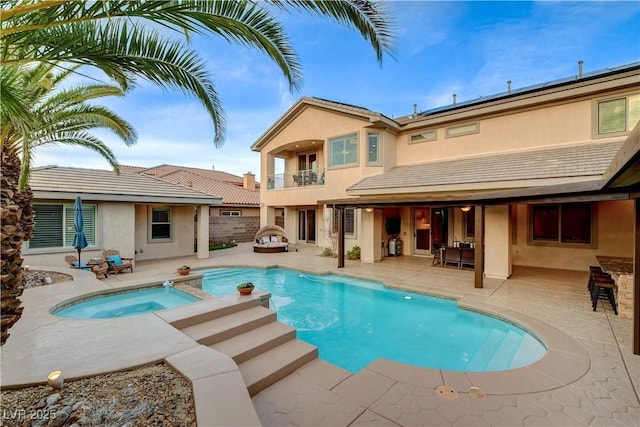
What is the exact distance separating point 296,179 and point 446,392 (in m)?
17.4

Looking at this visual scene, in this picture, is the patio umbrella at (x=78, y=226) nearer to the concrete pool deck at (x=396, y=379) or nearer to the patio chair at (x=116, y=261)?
the patio chair at (x=116, y=261)

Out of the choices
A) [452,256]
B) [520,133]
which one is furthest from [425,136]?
[452,256]

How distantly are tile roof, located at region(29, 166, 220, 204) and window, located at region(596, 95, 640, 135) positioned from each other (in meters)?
18.0

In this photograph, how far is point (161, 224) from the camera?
618 inches

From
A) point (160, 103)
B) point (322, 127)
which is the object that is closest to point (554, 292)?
point (322, 127)

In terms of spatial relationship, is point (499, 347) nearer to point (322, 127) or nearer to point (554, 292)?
point (554, 292)

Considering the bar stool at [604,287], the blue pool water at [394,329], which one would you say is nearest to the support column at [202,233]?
the blue pool water at [394,329]

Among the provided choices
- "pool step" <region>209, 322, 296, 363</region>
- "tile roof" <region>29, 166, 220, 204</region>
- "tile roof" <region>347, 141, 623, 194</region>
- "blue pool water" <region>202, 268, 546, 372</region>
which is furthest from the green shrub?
"pool step" <region>209, 322, 296, 363</region>

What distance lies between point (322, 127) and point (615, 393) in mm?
16766

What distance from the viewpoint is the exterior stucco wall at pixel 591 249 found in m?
11.0

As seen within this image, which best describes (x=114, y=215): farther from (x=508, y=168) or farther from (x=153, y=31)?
(x=508, y=168)

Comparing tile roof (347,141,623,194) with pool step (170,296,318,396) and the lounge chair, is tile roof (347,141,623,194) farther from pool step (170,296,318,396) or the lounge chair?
the lounge chair

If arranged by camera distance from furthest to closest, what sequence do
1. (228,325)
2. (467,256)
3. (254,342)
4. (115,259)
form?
(467,256)
(115,259)
(228,325)
(254,342)

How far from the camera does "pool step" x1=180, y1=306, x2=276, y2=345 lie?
5.51 meters
